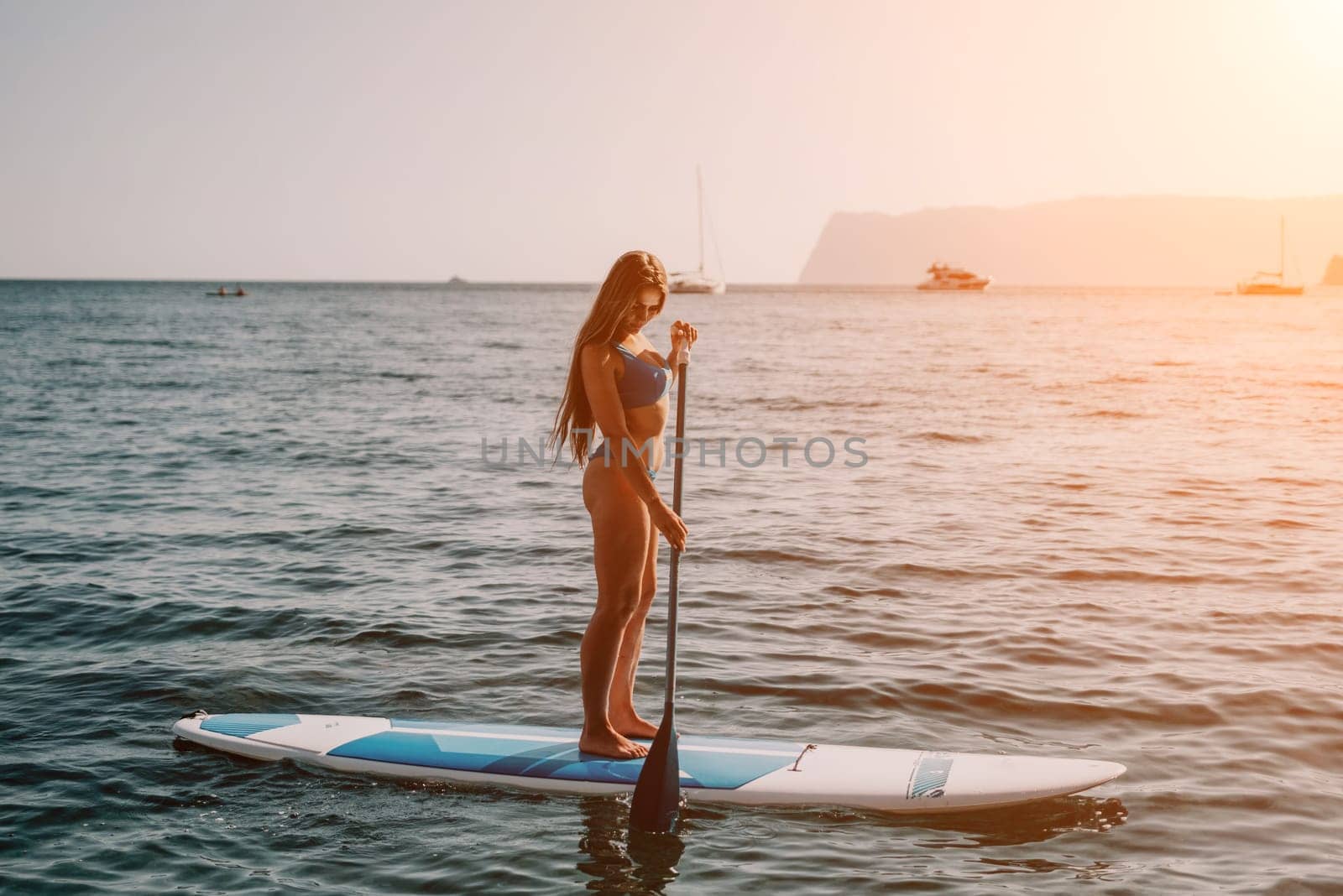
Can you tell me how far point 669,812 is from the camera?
5.10 m

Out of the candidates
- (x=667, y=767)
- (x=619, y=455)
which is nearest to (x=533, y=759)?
(x=667, y=767)

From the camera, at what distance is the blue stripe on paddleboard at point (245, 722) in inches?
236

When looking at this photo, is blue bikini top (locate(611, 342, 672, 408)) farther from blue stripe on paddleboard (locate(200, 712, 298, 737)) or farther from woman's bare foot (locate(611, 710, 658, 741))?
blue stripe on paddleboard (locate(200, 712, 298, 737))

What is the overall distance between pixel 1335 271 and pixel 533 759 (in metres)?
208

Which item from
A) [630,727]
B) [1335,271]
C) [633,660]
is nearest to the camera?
[633,660]

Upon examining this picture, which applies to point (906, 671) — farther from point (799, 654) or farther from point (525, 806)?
point (525, 806)

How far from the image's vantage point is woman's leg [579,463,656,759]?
514cm

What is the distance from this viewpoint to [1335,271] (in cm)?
18000

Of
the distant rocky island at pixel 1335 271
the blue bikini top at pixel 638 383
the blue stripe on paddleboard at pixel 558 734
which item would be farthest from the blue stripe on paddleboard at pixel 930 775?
the distant rocky island at pixel 1335 271

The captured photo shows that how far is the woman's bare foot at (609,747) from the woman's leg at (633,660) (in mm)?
183

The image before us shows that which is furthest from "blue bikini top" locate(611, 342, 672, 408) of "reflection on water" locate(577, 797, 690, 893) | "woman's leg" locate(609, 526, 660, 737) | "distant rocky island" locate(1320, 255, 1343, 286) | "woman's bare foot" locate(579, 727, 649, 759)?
"distant rocky island" locate(1320, 255, 1343, 286)

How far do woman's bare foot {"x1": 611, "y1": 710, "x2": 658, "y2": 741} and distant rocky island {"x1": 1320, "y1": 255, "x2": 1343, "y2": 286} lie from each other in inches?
8111

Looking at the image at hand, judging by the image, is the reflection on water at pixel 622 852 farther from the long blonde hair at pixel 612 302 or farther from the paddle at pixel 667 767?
the long blonde hair at pixel 612 302

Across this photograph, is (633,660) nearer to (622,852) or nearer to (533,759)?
(533,759)
